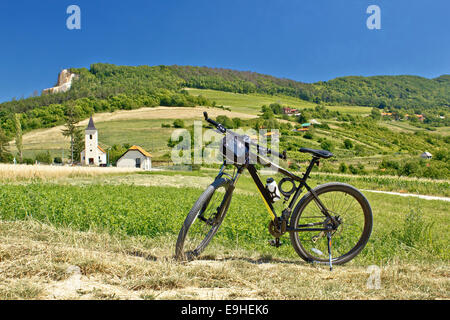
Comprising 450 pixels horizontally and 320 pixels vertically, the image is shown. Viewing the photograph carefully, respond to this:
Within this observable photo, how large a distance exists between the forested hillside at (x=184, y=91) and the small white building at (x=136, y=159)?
3793cm

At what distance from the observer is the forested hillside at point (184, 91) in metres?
92.8

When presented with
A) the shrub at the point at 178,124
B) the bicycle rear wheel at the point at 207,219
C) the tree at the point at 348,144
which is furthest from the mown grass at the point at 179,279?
the tree at the point at 348,144

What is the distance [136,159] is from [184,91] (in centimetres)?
5905

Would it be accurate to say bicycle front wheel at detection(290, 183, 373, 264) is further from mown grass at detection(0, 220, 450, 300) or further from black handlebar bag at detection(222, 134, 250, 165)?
black handlebar bag at detection(222, 134, 250, 165)

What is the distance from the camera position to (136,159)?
2096 inches

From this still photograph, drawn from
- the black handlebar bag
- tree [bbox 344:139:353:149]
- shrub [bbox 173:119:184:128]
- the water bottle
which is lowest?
the water bottle

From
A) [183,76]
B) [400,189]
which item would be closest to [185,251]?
[400,189]

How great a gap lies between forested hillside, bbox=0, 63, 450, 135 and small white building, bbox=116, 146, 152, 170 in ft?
124

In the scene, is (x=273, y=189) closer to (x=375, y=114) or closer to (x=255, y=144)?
(x=255, y=144)

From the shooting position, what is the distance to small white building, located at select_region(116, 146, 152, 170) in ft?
170

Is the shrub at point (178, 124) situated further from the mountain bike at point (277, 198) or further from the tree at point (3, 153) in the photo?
the mountain bike at point (277, 198)

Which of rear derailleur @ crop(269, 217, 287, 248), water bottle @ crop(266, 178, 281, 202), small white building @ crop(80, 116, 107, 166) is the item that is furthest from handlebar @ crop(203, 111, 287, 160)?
small white building @ crop(80, 116, 107, 166)

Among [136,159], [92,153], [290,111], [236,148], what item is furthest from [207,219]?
[290,111]

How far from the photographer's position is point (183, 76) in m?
127
